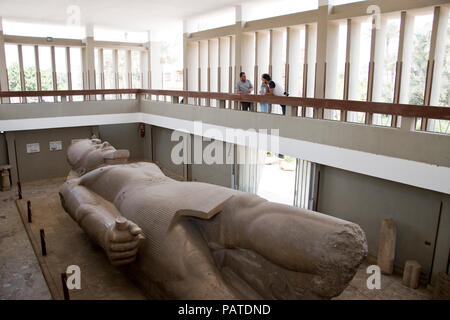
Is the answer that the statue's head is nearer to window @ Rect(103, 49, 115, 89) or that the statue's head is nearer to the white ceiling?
the white ceiling

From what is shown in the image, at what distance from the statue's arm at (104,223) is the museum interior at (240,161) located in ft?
0.08

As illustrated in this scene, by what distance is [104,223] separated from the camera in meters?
4.46

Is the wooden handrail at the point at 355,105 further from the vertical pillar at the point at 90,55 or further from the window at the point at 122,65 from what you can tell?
the window at the point at 122,65

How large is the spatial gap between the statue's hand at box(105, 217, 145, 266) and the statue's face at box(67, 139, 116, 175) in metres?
3.11

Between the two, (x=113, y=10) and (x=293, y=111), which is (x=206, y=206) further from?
(x=113, y=10)

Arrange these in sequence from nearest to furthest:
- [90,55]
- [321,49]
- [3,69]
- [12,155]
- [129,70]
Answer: [321,49] < [12,155] < [3,69] < [90,55] < [129,70]

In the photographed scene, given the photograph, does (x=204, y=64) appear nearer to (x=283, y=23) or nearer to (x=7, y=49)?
(x=283, y=23)

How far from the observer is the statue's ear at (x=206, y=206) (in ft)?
12.1

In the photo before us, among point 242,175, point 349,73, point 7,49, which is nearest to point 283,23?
point 349,73

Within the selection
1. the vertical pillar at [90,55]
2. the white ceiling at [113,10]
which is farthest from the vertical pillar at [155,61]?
the vertical pillar at [90,55]

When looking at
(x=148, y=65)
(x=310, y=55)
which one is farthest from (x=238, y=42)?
(x=148, y=65)

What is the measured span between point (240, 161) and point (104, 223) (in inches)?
182

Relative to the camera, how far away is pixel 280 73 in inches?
390

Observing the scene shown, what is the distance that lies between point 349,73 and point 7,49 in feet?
37.1
